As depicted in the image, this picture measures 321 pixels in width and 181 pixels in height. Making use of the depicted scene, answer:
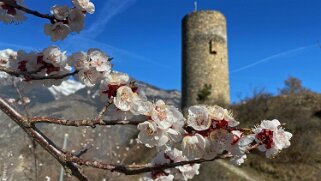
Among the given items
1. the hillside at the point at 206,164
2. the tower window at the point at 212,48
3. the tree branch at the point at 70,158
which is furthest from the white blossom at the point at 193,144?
the tower window at the point at 212,48

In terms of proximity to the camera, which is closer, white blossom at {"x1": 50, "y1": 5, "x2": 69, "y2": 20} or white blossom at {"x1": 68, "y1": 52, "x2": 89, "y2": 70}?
white blossom at {"x1": 68, "y1": 52, "x2": 89, "y2": 70}

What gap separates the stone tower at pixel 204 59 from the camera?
24719 mm

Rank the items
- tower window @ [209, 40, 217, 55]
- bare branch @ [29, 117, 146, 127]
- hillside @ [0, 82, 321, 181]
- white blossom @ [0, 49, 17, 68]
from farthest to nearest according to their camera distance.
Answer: tower window @ [209, 40, 217, 55]
hillside @ [0, 82, 321, 181]
white blossom @ [0, 49, 17, 68]
bare branch @ [29, 117, 146, 127]

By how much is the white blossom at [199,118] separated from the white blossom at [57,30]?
91 cm

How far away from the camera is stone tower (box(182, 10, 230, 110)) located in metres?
24.7

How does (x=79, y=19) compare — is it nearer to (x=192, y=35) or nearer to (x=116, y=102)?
(x=116, y=102)

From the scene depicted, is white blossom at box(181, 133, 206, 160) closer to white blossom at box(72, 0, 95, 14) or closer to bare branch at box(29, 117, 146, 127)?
bare branch at box(29, 117, 146, 127)

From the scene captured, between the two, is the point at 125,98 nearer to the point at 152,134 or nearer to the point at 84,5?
the point at 152,134

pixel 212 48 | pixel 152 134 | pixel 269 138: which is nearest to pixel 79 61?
pixel 152 134

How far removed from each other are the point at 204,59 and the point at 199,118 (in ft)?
76.6

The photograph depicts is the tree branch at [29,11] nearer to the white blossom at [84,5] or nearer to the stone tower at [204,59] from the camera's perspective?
the white blossom at [84,5]

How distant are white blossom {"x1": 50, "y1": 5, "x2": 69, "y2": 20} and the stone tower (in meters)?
22.2

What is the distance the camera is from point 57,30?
7.57 ft

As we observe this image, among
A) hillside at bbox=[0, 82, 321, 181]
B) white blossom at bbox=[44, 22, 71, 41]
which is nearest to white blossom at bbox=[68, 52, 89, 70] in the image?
white blossom at bbox=[44, 22, 71, 41]
